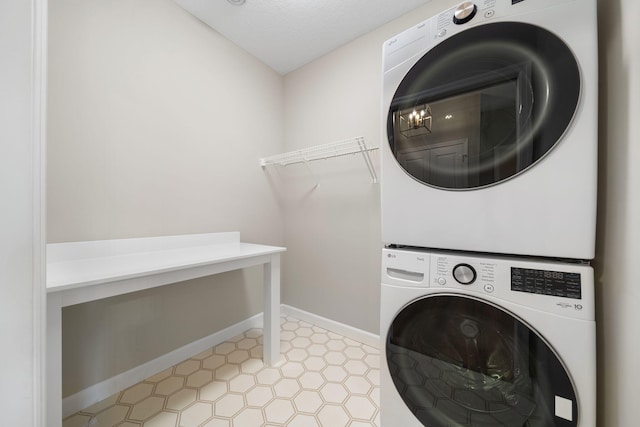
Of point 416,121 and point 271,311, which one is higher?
point 416,121

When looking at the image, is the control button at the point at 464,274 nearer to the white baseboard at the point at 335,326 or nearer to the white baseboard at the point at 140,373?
the white baseboard at the point at 335,326

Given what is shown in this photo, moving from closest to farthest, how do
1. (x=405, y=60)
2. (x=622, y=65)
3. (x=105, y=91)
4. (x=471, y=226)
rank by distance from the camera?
1. (x=622, y=65)
2. (x=471, y=226)
3. (x=405, y=60)
4. (x=105, y=91)

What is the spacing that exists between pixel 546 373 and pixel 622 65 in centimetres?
78

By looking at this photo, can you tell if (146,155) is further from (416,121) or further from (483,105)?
(483,105)

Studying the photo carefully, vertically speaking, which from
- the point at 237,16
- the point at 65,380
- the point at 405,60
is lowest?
the point at 65,380

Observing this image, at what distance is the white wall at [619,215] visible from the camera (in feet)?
1.70

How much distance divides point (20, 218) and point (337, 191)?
158cm

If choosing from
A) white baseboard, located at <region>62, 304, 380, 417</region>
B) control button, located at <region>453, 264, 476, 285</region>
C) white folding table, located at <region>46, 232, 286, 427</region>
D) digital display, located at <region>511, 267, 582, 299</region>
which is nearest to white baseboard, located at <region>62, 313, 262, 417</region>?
white baseboard, located at <region>62, 304, 380, 417</region>

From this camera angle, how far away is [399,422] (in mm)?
805

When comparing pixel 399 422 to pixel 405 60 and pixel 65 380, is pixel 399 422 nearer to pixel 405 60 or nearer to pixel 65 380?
pixel 405 60

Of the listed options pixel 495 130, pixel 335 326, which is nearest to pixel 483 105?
pixel 495 130

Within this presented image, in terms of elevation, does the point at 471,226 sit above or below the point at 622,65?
below

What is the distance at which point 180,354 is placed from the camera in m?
1.49

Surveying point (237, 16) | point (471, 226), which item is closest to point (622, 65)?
point (471, 226)
